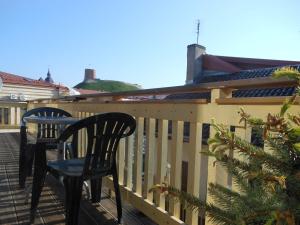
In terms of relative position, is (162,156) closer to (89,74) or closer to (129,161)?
(129,161)

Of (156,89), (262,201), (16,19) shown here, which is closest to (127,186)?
(156,89)

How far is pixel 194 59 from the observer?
1270cm

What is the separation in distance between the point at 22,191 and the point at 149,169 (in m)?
1.46

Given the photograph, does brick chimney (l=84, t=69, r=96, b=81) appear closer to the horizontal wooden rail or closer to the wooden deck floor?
the wooden deck floor

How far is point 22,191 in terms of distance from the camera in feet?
10.1

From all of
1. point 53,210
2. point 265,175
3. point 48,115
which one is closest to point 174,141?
point 53,210

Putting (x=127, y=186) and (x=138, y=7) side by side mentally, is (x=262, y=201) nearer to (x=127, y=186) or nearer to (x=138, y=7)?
(x=127, y=186)

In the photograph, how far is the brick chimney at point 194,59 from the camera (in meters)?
12.6

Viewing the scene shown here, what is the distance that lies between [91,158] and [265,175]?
163cm

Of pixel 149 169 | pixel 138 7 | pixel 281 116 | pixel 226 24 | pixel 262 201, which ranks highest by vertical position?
pixel 138 7

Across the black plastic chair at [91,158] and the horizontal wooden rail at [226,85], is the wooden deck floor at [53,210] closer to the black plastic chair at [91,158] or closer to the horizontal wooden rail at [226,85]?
the black plastic chair at [91,158]

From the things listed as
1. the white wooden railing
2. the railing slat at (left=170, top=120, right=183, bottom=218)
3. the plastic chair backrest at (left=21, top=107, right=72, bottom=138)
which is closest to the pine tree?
the white wooden railing

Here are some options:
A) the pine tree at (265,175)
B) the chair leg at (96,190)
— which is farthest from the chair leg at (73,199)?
the pine tree at (265,175)

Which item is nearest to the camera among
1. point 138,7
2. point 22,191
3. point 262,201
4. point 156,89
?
point 262,201
